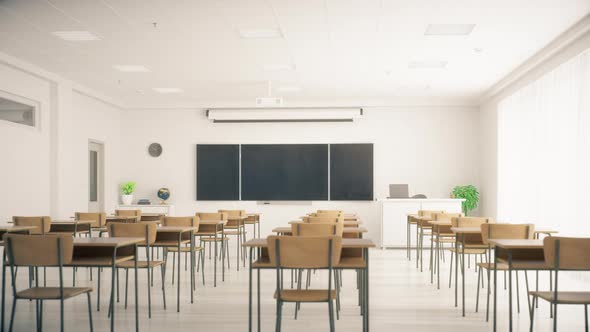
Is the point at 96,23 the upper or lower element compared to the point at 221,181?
upper

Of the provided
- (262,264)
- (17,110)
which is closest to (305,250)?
(262,264)

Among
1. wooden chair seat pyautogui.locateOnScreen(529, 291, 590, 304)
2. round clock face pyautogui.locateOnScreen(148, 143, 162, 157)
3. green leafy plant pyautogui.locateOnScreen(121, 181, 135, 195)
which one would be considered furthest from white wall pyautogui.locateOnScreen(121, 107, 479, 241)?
wooden chair seat pyautogui.locateOnScreen(529, 291, 590, 304)

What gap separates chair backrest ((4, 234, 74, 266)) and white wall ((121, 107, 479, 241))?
937 centimetres

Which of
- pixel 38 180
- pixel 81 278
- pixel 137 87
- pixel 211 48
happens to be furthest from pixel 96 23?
pixel 137 87

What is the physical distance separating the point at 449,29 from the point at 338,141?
239 inches

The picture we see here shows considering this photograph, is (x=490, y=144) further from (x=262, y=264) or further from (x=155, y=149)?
(x=262, y=264)

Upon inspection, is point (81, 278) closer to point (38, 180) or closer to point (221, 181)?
point (38, 180)

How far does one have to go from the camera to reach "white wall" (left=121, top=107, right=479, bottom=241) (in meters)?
12.9

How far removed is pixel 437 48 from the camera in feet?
26.7

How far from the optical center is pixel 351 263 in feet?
13.6

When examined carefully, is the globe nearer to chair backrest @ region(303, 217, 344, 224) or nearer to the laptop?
the laptop

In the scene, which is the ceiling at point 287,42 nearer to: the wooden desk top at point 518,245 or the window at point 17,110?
the window at point 17,110

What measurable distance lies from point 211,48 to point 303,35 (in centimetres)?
150

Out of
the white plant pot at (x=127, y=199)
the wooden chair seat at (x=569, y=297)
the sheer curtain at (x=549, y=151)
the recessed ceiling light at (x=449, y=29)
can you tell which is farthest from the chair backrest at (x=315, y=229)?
the white plant pot at (x=127, y=199)
